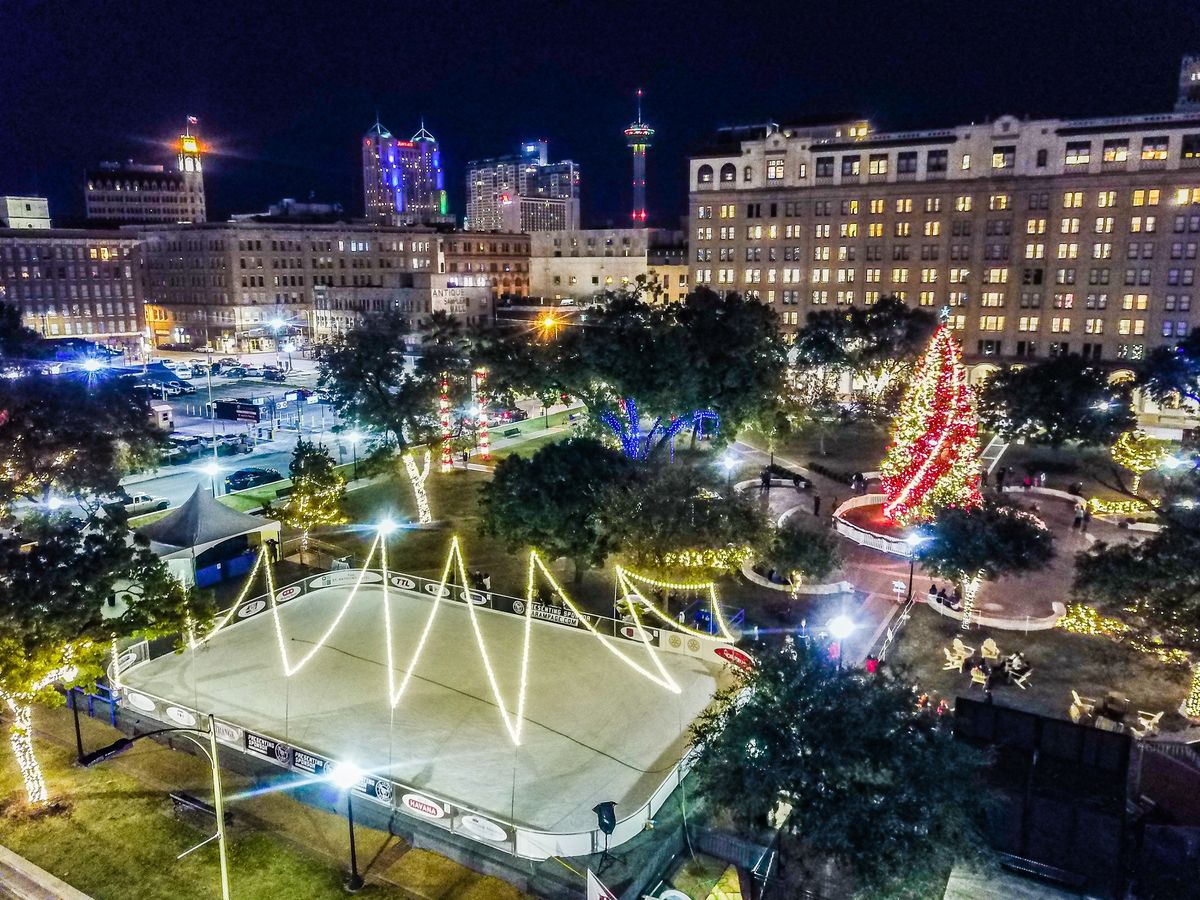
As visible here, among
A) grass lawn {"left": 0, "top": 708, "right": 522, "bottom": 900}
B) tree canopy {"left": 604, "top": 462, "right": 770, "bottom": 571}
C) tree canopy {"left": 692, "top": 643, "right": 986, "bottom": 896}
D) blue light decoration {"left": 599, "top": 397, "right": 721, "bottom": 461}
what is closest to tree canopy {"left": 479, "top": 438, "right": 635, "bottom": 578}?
tree canopy {"left": 604, "top": 462, "right": 770, "bottom": 571}

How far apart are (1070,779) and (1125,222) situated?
229 feet

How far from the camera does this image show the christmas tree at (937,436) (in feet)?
128

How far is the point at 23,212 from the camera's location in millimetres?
129875

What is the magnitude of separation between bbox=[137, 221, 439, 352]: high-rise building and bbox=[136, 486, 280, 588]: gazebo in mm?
91045

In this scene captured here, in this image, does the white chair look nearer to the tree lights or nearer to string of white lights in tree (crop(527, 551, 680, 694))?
string of white lights in tree (crop(527, 551, 680, 694))

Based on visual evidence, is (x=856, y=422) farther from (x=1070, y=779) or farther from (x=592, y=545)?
(x=1070, y=779)

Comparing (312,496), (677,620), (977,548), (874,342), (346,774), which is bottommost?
(677,620)

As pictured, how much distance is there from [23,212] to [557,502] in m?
134

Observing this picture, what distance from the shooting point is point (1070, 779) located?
1912cm

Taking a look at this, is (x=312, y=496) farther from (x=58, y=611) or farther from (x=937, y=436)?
(x=937, y=436)

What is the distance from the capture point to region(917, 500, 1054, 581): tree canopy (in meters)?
30.1

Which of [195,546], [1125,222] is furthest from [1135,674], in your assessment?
[1125,222]

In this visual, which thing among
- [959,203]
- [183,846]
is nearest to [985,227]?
[959,203]

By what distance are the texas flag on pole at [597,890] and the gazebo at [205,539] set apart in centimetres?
2376
